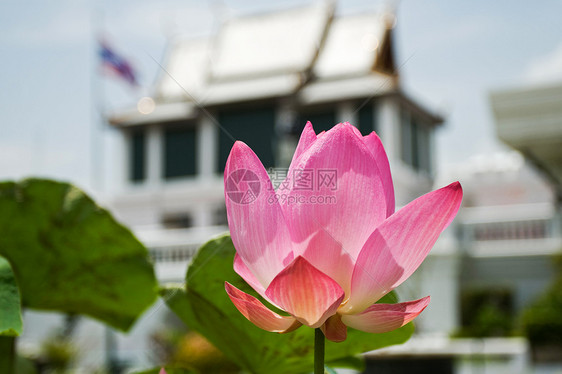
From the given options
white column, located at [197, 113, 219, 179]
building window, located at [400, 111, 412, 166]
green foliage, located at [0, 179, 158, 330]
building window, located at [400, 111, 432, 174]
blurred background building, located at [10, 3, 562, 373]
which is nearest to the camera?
green foliage, located at [0, 179, 158, 330]

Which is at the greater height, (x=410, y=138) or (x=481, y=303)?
(x=410, y=138)

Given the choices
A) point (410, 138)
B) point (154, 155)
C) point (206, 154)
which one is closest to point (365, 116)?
point (410, 138)

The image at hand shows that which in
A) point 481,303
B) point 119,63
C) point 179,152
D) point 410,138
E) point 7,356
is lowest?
point 481,303

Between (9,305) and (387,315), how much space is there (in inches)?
5.5

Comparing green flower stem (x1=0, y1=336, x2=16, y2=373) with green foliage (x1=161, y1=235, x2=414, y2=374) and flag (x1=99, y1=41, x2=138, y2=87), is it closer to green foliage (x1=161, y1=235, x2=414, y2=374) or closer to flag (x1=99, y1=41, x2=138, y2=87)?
green foliage (x1=161, y1=235, x2=414, y2=374)

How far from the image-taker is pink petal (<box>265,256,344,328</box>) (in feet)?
0.58

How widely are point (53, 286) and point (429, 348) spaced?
16.0 ft

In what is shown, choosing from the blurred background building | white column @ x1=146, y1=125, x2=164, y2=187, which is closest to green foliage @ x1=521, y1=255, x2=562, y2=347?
the blurred background building

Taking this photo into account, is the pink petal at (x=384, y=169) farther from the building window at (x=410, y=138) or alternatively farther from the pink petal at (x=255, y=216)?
the building window at (x=410, y=138)

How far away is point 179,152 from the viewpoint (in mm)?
11703

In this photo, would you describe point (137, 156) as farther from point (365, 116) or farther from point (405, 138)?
point (365, 116)

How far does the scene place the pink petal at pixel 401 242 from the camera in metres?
0.18

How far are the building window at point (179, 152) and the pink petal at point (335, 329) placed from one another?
11423 mm

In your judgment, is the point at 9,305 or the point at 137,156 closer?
the point at 9,305
